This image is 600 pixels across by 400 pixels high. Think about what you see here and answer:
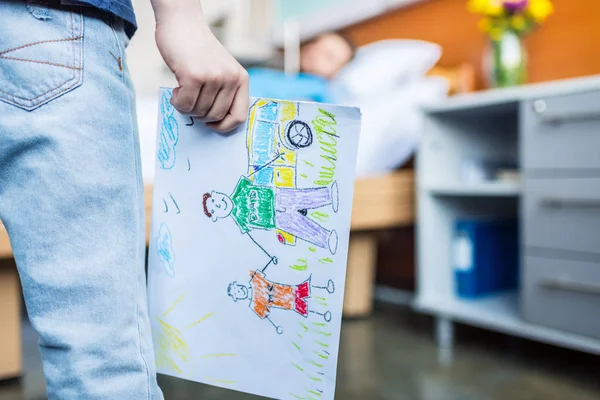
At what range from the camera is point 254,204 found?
576 mm

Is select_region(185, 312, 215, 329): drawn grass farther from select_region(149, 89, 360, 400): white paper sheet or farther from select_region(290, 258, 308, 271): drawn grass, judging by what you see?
select_region(290, 258, 308, 271): drawn grass

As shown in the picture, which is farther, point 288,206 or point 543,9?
point 543,9

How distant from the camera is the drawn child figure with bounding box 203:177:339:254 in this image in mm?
566

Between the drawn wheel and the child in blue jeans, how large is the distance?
0.61ft

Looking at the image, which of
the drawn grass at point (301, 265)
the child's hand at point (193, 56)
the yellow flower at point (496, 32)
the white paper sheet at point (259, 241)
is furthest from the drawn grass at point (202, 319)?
the yellow flower at point (496, 32)

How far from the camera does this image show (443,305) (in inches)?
62.6

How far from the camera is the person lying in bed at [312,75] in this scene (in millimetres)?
1850

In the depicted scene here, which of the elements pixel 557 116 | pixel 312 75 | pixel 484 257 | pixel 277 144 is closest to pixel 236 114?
pixel 277 144

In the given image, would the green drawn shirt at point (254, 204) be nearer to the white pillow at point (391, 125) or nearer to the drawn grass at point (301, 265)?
the drawn grass at point (301, 265)

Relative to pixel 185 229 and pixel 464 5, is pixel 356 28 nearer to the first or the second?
pixel 464 5

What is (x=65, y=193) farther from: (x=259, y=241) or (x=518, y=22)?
(x=518, y=22)

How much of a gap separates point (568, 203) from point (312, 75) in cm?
139

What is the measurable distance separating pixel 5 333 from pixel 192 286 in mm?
955

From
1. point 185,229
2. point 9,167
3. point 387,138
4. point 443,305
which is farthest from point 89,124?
point 387,138
